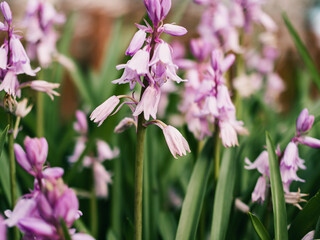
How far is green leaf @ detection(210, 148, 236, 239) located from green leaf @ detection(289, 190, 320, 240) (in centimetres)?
23

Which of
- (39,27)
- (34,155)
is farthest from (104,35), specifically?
(34,155)

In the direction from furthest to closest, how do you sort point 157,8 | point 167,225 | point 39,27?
point 39,27 < point 167,225 < point 157,8

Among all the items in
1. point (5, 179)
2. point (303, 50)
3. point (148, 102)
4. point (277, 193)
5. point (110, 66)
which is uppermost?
point (303, 50)

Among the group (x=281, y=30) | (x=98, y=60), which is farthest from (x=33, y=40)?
(x=281, y=30)

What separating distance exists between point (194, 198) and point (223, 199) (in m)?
0.11

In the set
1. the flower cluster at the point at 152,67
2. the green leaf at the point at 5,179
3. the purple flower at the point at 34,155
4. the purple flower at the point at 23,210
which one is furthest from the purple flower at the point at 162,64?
the green leaf at the point at 5,179

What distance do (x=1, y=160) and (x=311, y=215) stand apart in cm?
117

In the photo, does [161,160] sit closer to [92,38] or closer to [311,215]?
[311,215]

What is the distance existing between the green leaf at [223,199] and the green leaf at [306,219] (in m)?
0.23

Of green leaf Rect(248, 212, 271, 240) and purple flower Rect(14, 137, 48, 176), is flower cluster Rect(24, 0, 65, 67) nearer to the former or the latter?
purple flower Rect(14, 137, 48, 176)

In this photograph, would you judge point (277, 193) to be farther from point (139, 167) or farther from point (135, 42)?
point (135, 42)

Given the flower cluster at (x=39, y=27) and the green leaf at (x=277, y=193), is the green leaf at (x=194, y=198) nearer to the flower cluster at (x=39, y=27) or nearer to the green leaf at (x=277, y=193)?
the green leaf at (x=277, y=193)

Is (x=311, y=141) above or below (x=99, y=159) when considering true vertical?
above

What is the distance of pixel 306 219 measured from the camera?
1.32m
